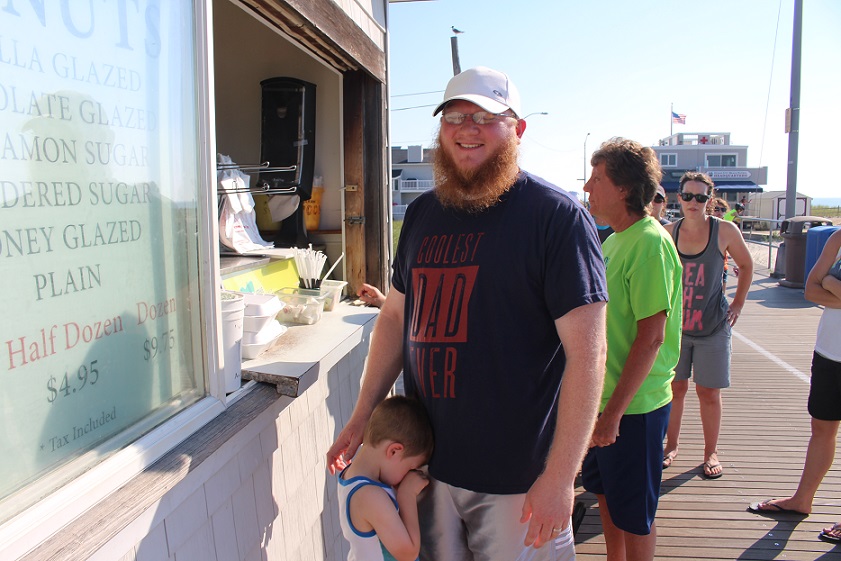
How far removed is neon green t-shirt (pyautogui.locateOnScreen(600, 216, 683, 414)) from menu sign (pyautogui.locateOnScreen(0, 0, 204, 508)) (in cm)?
144

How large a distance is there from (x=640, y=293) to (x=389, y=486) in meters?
1.11

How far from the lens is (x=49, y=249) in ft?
4.09

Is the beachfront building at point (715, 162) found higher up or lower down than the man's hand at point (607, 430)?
higher up

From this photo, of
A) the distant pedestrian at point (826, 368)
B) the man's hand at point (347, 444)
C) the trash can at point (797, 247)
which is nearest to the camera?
the man's hand at point (347, 444)

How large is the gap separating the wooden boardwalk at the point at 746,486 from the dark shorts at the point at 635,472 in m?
0.75

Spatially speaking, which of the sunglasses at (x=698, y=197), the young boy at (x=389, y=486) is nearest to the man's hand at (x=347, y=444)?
the young boy at (x=389, y=486)

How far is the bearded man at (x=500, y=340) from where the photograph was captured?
1.51 m

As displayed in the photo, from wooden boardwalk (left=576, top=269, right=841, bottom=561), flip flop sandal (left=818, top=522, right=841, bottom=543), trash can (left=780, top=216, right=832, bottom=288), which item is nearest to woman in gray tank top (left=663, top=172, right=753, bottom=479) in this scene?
wooden boardwalk (left=576, top=269, right=841, bottom=561)

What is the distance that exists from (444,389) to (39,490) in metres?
0.93

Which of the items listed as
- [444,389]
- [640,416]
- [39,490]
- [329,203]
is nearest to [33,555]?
[39,490]

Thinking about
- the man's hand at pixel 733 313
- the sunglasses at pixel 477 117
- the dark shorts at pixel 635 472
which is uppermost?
the sunglasses at pixel 477 117

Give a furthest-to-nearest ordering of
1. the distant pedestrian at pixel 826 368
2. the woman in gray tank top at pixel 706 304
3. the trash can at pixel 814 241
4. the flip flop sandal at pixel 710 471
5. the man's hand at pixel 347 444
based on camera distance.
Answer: the trash can at pixel 814 241, the flip flop sandal at pixel 710 471, the woman in gray tank top at pixel 706 304, the distant pedestrian at pixel 826 368, the man's hand at pixel 347 444

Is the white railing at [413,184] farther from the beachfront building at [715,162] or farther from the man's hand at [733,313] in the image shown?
the man's hand at [733,313]

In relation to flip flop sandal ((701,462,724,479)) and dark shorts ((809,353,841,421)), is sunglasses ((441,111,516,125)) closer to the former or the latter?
dark shorts ((809,353,841,421))
